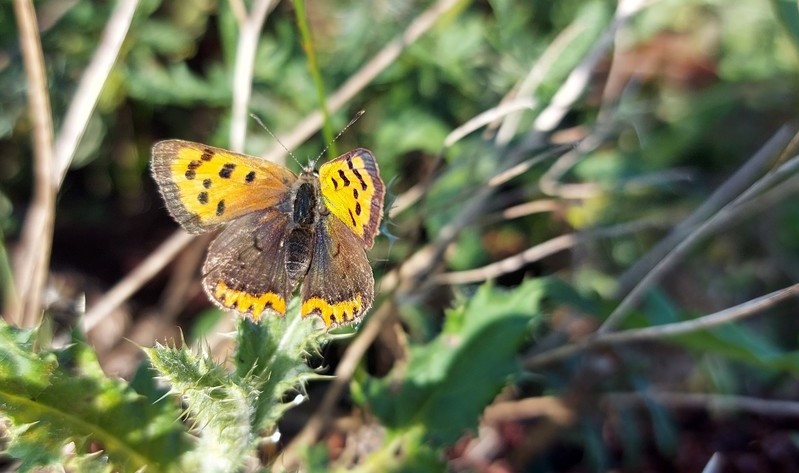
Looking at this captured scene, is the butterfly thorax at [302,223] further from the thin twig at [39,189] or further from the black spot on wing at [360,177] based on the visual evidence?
the thin twig at [39,189]

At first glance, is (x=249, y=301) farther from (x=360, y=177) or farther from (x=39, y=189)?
(x=39, y=189)

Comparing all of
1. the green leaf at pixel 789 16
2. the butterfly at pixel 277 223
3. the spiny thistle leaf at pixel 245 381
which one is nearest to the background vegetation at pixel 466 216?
the green leaf at pixel 789 16

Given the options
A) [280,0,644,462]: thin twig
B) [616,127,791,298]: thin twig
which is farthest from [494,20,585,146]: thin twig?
[616,127,791,298]: thin twig

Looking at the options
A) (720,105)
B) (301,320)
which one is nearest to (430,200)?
(301,320)

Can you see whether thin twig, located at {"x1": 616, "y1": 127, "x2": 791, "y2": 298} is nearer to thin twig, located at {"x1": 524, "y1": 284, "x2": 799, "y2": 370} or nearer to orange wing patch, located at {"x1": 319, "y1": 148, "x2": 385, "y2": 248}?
thin twig, located at {"x1": 524, "y1": 284, "x2": 799, "y2": 370}

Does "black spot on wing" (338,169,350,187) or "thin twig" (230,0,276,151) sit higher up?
"thin twig" (230,0,276,151)

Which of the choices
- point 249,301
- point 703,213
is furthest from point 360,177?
point 703,213

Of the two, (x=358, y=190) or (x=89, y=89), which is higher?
(x=89, y=89)
